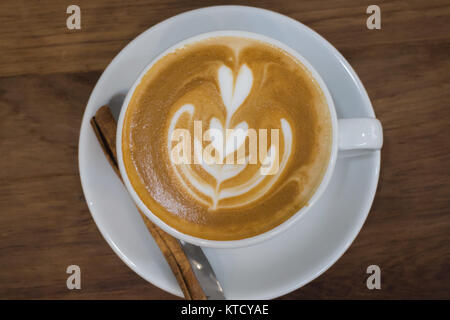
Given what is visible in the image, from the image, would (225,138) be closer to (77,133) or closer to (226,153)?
(226,153)

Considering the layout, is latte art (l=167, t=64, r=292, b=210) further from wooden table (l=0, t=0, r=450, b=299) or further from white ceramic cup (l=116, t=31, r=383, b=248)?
wooden table (l=0, t=0, r=450, b=299)

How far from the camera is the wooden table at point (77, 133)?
99 centimetres

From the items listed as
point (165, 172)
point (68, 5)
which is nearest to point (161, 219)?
point (165, 172)

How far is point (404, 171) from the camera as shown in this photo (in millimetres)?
991

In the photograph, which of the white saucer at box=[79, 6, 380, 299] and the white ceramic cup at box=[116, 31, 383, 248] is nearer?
the white ceramic cup at box=[116, 31, 383, 248]

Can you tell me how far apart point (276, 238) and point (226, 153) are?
0.24 metres

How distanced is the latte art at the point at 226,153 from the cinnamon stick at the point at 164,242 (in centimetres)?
14

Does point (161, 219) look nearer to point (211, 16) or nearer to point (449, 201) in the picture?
point (211, 16)

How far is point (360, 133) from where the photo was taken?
0.75m

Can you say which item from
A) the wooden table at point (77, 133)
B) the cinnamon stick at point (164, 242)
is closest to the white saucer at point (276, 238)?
the cinnamon stick at point (164, 242)

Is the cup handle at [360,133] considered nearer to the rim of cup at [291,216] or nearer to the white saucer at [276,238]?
the rim of cup at [291,216]

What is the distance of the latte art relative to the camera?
2.63ft

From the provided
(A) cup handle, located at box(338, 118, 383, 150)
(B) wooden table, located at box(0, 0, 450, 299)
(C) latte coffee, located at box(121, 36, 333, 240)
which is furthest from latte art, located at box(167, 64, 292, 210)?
(B) wooden table, located at box(0, 0, 450, 299)

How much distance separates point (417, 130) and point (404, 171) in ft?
0.34
